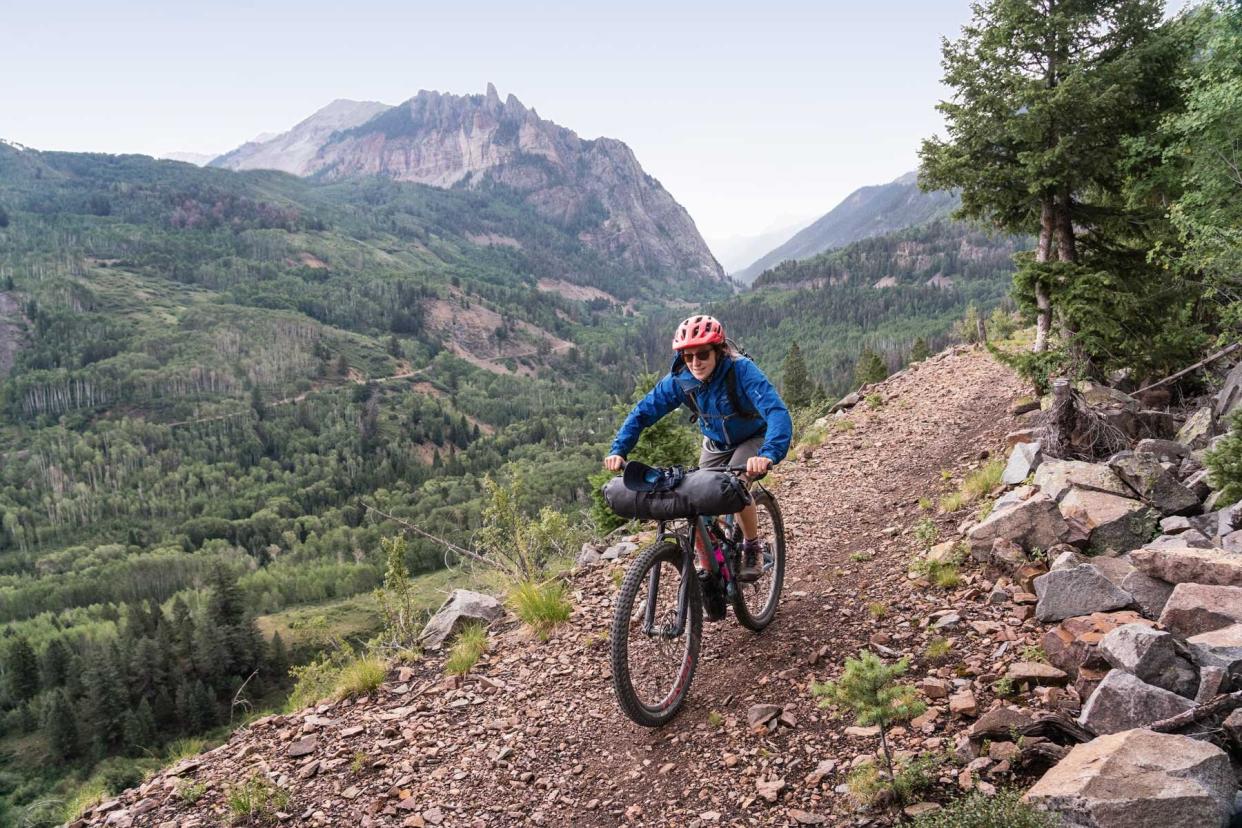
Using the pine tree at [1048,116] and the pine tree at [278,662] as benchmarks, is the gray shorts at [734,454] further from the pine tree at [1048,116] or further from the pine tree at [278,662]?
the pine tree at [278,662]

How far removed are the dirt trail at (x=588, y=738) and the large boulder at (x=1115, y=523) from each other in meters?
1.32

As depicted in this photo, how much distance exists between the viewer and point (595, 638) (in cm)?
737

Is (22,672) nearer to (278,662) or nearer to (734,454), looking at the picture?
(278,662)

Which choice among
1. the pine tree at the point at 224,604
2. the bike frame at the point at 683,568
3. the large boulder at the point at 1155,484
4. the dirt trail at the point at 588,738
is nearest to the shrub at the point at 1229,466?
the large boulder at the point at 1155,484

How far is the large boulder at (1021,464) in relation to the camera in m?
8.30

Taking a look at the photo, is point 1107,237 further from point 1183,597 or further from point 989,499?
point 1183,597

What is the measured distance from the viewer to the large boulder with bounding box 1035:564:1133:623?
4871mm

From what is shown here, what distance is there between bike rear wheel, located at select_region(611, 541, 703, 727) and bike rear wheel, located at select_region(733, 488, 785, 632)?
0.95 metres

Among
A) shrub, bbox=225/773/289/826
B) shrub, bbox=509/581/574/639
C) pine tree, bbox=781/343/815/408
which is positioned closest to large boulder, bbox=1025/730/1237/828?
shrub, bbox=225/773/289/826

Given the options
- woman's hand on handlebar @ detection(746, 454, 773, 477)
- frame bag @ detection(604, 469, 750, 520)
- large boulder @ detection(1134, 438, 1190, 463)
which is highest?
woman's hand on handlebar @ detection(746, 454, 773, 477)

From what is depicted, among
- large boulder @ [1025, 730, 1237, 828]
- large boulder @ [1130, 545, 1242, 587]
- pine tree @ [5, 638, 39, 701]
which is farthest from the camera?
pine tree @ [5, 638, 39, 701]

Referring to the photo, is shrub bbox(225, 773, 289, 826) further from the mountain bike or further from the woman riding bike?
the woman riding bike

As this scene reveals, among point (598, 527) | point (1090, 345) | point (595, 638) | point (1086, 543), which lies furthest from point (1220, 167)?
point (598, 527)

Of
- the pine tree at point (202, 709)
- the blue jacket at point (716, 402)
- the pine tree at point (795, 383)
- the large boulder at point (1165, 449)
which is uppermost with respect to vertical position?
the blue jacket at point (716, 402)
